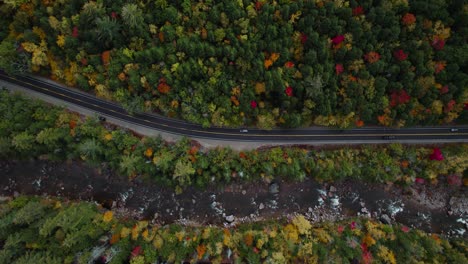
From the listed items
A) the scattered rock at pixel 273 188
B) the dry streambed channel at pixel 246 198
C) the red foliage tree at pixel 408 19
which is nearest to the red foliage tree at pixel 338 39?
the red foliage tree at pixel 408 19

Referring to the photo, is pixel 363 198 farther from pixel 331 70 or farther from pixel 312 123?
pixel 331 70

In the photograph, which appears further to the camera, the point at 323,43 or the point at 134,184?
the point at 134,184

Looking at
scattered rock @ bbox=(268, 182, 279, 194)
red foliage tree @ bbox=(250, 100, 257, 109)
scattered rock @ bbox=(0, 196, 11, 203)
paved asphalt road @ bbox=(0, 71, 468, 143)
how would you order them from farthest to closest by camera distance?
1. scattered rock @ bbox=(268, 182, 279, 194)
2. paved asphalt road @ bbox=(0, 71, 468, 143)
3. scattered rock @ bbox=(0, 196, 11, 203)
4. red foliage tree @ bbox=(250, 100, 257, 109)

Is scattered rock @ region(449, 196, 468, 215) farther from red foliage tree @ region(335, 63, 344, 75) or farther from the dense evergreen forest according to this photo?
red foliage tree @ region(335, 63, 344, 75)

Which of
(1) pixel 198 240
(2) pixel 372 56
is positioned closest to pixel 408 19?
(2) pixel 372 56

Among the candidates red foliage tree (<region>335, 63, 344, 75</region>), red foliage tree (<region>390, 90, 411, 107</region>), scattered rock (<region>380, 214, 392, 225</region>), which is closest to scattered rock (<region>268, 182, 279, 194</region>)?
scattered rock (<region>380, 214, 392, 225</region>)

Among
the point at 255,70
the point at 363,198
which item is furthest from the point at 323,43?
the point at 363,198
